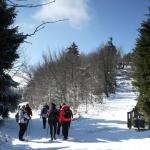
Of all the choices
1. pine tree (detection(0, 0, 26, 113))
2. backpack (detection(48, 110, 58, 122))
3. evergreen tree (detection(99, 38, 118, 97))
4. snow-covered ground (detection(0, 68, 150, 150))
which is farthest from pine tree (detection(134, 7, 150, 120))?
evergreen tree (detection(99, 38, 118, 97))

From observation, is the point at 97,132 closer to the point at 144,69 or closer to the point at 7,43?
the point at 144,69

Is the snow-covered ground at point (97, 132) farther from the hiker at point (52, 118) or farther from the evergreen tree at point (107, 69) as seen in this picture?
the evergreen tree at point (107, 69)

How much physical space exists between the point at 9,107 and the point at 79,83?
29920 mm

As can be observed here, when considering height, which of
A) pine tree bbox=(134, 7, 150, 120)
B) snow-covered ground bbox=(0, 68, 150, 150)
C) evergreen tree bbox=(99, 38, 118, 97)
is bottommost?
snow-covered ground bbox=(0, 68, 150, 150)

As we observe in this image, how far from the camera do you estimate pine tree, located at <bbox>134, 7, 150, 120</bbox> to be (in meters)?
23.8

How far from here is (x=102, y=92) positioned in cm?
6538

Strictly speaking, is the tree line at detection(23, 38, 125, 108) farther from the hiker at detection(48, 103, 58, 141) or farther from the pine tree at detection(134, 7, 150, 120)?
the hiker at detection(48, 103, 58, 141)

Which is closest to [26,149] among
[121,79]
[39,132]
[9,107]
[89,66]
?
[39,132]

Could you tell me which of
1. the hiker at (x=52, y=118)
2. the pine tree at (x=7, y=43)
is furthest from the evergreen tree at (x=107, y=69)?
the hiker at (x=52, y=118)

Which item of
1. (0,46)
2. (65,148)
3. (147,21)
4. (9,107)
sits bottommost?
(65,148)

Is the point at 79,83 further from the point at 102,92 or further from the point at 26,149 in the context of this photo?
the point at 26,149

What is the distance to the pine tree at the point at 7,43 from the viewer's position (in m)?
11.2

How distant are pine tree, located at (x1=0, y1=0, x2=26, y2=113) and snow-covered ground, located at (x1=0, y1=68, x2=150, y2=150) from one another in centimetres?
229

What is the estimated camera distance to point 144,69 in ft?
79.5
